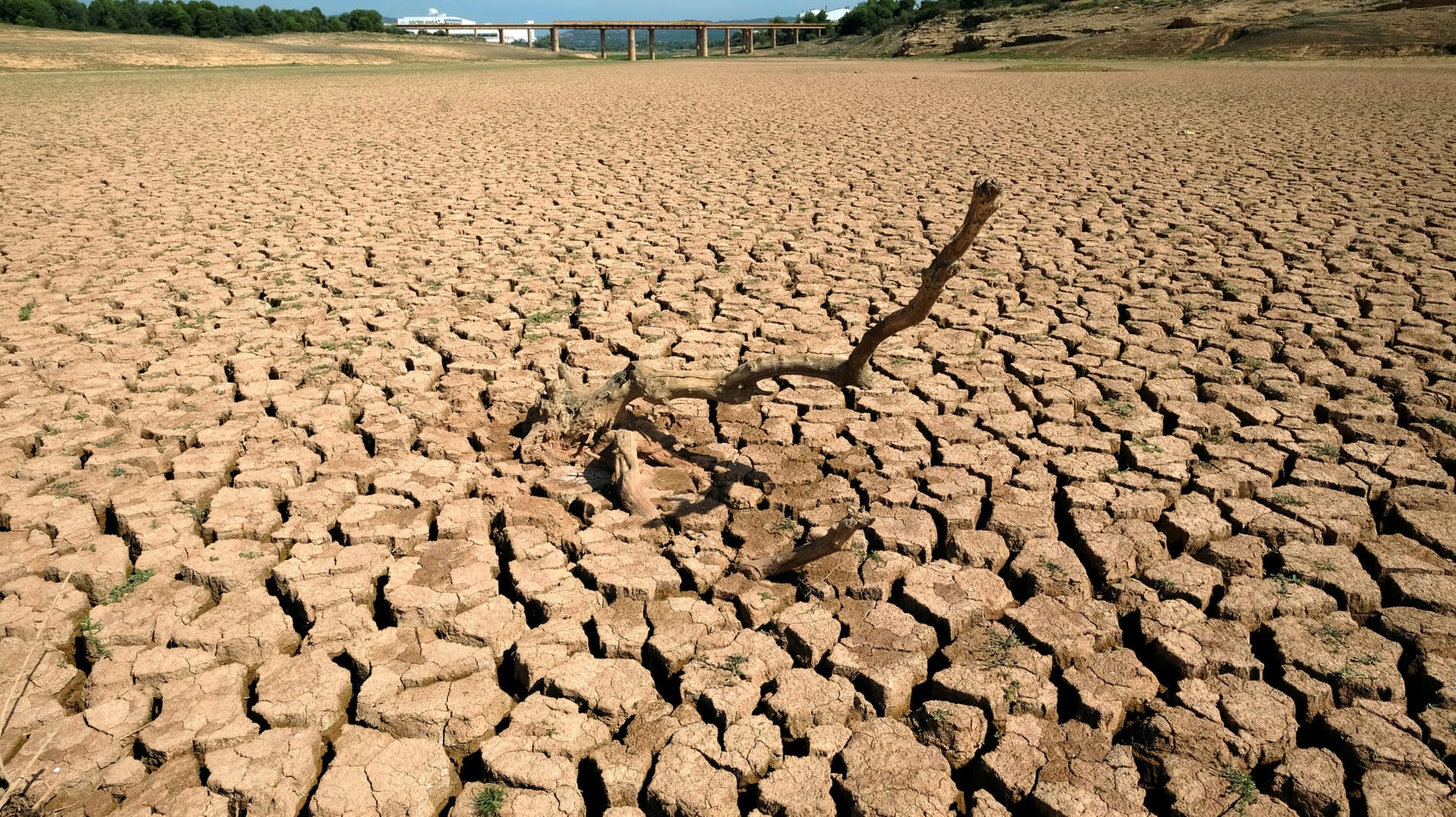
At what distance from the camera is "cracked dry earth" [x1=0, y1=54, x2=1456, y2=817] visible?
2061mm

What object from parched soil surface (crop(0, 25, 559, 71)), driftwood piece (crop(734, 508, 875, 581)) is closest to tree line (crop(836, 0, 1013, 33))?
parched soil surface (crop(0, 25, 559, 71))

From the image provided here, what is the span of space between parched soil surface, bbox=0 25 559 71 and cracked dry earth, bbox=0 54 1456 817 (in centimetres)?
2282

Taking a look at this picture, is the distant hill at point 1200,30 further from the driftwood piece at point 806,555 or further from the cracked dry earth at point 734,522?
the driftwood piece at point 806,555

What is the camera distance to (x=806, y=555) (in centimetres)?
A: 261

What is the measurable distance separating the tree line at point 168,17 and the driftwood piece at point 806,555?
55672 mm

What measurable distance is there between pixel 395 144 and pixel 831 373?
8997 millimetres

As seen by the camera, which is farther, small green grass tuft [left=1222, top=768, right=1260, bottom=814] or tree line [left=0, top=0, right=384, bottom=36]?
tree line [left=0, top=0, right=384, bottom=36]

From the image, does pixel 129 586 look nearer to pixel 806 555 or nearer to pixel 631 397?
pixel 631 397

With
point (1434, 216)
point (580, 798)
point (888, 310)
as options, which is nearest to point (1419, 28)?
point (1434, 216)

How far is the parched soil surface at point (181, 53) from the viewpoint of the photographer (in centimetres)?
2491

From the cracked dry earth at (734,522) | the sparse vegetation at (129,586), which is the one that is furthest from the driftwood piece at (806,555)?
the sparse vegetation at (129,586)

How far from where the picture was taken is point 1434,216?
6602 mm

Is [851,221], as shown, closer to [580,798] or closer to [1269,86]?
[580,798]

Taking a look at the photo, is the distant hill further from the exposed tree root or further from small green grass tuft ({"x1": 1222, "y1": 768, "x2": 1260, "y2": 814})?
small green grass tuft ({"x1": 1222, "y1": 768, "x2": 1260, "y2": 814})
